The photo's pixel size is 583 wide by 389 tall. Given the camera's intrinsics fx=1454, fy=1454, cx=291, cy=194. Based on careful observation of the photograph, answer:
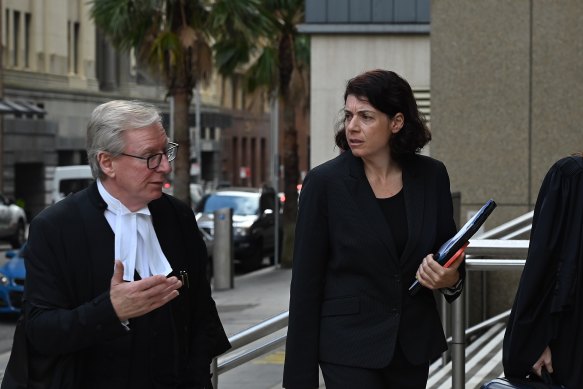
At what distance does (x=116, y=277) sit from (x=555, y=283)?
4.52ft

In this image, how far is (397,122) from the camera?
4.98 meters

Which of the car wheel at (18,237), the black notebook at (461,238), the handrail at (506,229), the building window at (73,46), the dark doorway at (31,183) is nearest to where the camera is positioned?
the black notebook at (461,238)

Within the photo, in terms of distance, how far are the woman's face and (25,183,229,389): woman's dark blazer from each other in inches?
29.2

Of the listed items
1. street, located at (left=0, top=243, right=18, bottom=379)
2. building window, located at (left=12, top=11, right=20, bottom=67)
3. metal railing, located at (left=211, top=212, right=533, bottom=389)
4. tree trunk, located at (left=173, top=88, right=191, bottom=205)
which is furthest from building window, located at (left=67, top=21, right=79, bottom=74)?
metal railing, located at (left=211, top=212, right=533, bottom=389)

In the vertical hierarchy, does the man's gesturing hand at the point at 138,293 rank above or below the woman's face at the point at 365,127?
below

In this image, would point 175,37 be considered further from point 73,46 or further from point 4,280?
point 73,46

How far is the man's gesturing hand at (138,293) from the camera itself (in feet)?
13.4

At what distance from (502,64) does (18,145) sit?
4256 centimetres

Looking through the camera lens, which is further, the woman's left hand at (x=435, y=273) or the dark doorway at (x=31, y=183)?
the dark doorway at (x=31, y=183)

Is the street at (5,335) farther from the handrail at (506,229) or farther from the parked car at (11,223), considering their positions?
the parked car at (11,223)

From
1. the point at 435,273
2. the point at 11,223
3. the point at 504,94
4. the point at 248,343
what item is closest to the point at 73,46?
the point at 11,223

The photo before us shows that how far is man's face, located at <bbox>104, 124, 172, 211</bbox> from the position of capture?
4.27 meters

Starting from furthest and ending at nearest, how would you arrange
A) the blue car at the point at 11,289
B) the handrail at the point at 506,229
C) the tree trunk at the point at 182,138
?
the tree trunk at the point at 182,138, the blue car at the point at 11,289, the handrail at the point at 506,229

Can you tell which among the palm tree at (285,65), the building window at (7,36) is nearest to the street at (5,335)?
the palm tree at (285,65)
